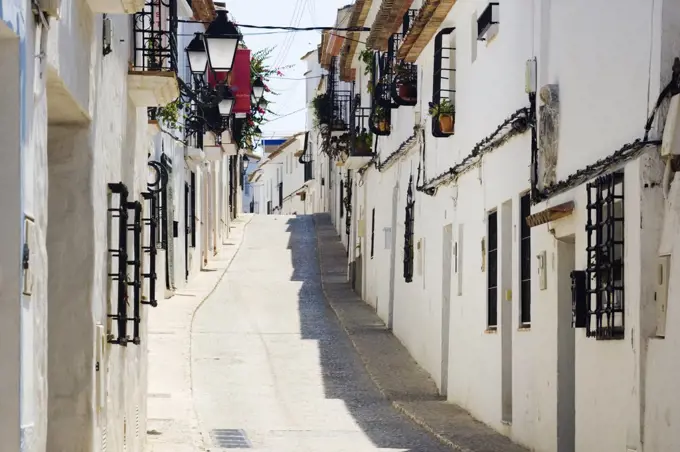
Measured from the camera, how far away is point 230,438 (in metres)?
14.0

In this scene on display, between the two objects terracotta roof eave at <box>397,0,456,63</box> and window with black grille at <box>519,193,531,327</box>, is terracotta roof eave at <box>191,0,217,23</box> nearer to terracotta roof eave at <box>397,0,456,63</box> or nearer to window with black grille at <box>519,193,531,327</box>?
terracotta roof eave at <box>397,0,456,63</box>

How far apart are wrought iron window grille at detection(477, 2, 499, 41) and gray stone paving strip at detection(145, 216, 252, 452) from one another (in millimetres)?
5388

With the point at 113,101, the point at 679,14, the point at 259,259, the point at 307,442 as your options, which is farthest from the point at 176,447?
the point at 259,259

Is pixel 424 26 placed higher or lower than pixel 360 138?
higher

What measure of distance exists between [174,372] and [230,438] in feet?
14.3

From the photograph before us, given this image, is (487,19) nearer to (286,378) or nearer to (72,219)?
(286,378)

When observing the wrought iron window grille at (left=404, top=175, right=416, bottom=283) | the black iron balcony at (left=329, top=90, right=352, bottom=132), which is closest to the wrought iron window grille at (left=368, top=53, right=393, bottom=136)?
the wrought iron window grille at (left=404, top=175, right=416, bottom=283)

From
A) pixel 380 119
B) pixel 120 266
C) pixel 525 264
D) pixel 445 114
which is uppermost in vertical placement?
pixel 380 119

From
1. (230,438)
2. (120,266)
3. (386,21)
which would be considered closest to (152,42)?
(120,266)

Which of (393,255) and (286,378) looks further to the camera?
(393,255)

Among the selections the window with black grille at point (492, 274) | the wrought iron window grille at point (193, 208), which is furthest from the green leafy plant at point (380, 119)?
the window with black grille at point (492, 274)

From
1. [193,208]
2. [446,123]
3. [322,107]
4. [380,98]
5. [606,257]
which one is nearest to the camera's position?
[606,257]

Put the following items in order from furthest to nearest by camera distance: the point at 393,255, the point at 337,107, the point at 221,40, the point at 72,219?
the point at 337,107 < the point at 393,255 < the point at 221,40 < the point at 72,219

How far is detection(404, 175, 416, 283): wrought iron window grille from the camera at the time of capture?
2070 centimetres
